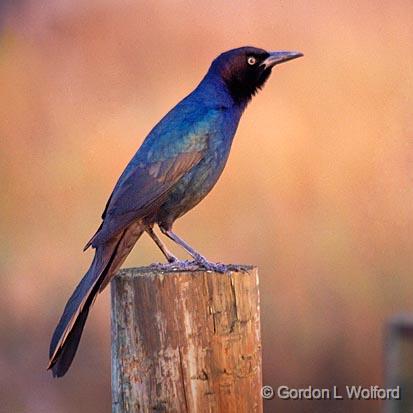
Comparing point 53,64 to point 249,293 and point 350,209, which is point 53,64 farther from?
point 249,293

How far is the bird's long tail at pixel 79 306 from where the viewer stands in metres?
3.98

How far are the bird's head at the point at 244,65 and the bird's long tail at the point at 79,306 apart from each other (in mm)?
1058

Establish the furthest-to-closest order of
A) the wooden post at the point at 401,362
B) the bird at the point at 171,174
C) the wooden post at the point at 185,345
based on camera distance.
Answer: the wooden post at the point at 401,362
the bird at the point at 171,174
the wooden post at the point at 185,345

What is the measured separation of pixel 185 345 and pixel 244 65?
5.53ft

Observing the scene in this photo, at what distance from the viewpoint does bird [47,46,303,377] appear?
4.10m

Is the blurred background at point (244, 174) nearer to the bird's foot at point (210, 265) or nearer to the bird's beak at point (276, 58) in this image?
the bird's beak at point (276, 58)

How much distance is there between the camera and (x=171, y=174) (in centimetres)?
454

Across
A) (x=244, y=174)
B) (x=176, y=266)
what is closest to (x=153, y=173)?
(x=176, y=266)

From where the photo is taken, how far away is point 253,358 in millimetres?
3865

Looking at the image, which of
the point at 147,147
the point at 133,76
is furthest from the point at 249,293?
the point at 133,76
